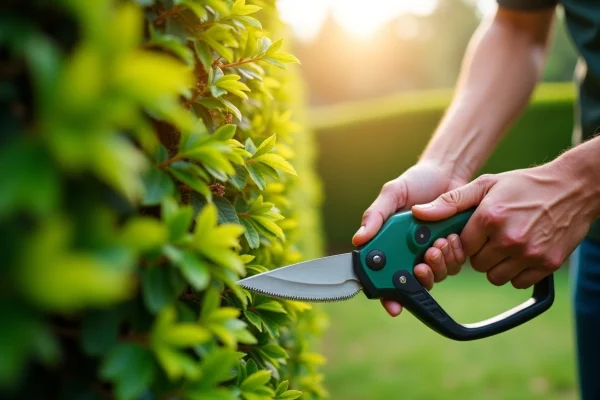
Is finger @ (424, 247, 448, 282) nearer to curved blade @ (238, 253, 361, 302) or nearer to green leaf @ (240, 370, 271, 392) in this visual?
curved blade @ (238, 253, 361, 302)

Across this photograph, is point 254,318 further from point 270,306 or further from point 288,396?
point 288,396

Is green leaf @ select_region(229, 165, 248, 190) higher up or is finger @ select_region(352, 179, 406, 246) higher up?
green leaf @ select_region(229, 165, 248, 190)

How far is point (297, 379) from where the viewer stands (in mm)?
1998

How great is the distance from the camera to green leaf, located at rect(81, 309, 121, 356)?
78 cm

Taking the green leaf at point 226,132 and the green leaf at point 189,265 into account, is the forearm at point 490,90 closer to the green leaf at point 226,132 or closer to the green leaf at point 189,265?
the green leaf at point 226,132

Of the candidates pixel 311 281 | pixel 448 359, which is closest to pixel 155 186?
pixel 311 281

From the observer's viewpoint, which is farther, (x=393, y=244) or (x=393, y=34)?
(x=393, y=34)

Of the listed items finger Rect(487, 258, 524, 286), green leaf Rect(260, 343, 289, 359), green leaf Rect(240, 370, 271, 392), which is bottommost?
finger Rect(487, 258, 524, 286)

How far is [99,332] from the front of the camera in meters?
0.79

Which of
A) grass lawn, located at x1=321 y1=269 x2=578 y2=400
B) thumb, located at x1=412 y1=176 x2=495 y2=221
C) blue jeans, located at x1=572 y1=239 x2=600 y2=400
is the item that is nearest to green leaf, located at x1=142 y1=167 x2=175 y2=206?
thumb, located at x1=412 y1=176 x2=495 y2=221

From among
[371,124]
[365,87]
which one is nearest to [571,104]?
[371,124]

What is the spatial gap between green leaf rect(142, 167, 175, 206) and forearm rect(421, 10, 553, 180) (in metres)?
1.67

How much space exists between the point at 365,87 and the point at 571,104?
36238 mm

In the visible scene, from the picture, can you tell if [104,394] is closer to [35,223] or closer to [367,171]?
[35,223]
